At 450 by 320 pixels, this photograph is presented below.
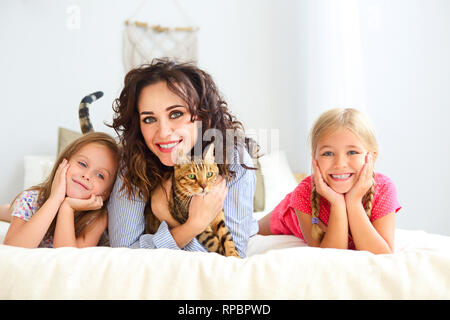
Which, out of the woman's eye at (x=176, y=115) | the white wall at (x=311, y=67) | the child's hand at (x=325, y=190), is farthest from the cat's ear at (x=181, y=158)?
the white wall at (x=311, y=67)

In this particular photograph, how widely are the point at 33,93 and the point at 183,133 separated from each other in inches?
86.7

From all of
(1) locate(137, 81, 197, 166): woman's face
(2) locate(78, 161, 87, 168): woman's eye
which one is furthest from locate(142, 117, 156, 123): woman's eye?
(2) locate(78, 161, 87, 168): woman's eye

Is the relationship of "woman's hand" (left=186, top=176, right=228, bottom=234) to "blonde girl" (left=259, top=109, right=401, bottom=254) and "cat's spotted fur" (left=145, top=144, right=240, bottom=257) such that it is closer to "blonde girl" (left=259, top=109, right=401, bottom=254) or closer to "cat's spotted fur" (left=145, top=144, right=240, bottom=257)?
"cat's spotted fur" (left=145, top=144, right=240, bottom=257)

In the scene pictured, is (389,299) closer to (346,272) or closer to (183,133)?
(346,272)

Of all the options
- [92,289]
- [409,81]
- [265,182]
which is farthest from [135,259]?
[409,81]

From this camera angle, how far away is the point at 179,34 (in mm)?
2912

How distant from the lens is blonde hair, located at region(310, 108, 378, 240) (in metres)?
1.15

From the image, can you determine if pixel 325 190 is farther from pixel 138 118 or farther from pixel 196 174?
pixel 138 118

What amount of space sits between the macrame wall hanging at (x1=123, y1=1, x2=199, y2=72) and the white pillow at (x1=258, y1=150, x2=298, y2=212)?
1.04m

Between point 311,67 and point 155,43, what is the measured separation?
1258 millimetres

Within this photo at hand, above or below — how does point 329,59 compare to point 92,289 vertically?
above

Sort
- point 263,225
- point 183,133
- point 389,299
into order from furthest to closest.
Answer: point 263,225 → point 183,133 → point 389,299

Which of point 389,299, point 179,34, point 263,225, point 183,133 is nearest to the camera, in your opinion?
point 389,299

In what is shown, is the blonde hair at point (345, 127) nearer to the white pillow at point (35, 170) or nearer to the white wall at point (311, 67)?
the white wall at point (311, 67)
